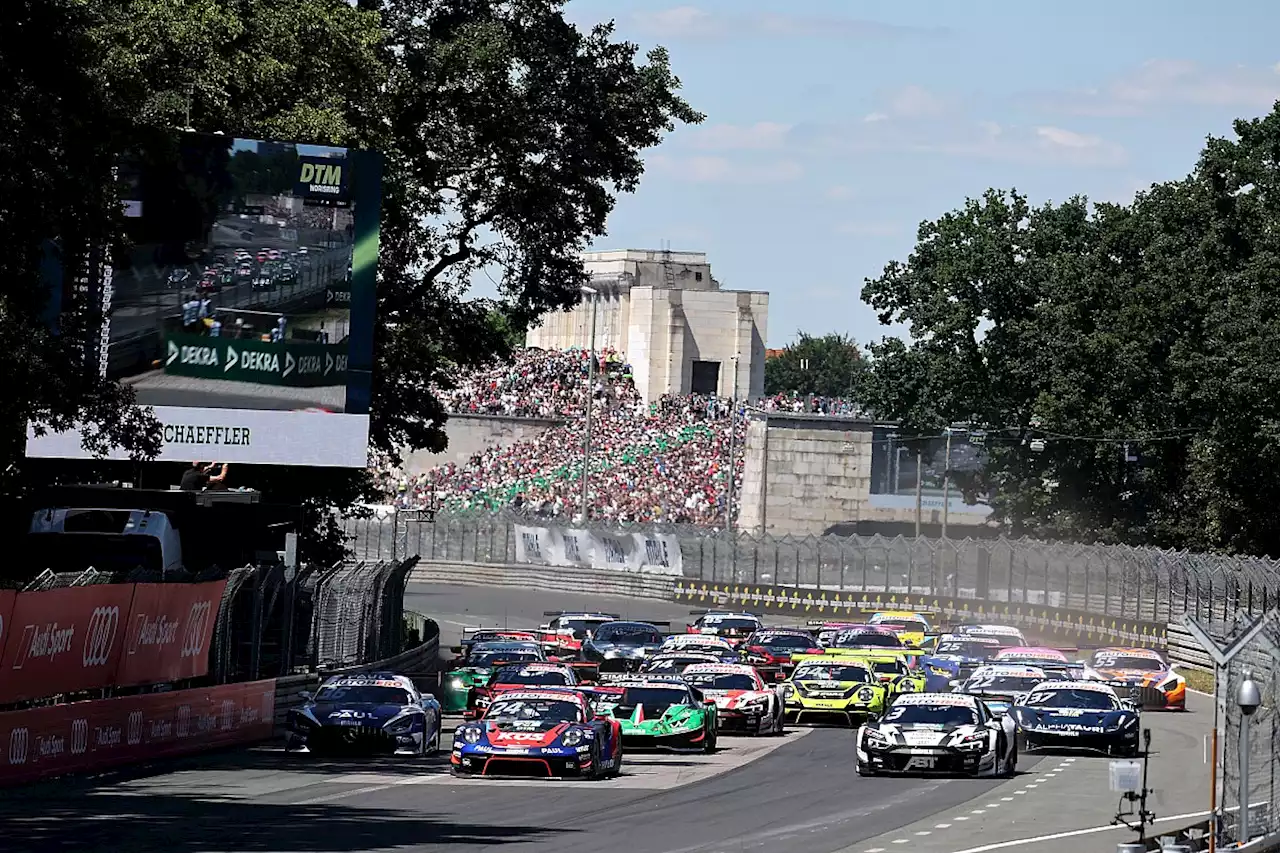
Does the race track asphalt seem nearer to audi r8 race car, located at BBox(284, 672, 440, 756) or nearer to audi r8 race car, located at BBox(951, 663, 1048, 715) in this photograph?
audi r8 race car, located at BBox(284, 672, 440, 756)

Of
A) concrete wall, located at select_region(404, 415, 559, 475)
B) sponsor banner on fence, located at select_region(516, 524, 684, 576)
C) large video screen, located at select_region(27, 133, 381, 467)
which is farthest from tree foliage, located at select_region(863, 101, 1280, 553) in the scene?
large video screen, located at select_region(27, 133, 381, 467)

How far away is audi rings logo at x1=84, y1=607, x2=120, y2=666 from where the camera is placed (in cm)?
2530

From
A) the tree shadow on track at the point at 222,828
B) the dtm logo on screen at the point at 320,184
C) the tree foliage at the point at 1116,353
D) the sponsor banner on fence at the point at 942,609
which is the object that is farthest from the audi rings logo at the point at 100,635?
the tree foliage at the point at 1116,353

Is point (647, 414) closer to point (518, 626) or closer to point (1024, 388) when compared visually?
point (1024, 388)

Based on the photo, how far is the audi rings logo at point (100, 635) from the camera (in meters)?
25.3

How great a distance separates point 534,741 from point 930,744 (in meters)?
5.31

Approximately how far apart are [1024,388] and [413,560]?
54.3m

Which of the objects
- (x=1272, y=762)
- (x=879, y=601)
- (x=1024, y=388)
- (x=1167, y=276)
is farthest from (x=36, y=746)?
(x=1024, y=388)

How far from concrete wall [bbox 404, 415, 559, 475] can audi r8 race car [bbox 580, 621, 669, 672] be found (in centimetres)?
5916

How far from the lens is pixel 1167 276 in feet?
261

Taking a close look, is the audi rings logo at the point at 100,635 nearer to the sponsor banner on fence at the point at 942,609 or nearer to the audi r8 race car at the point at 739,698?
the audi r8 race car at the point at 739,698

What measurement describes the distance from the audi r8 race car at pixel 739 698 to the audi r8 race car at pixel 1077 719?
4.35 meters

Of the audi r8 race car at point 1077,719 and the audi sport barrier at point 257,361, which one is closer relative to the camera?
the audi r8 race car at point 1077,719

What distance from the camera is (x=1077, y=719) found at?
32.5 metres
